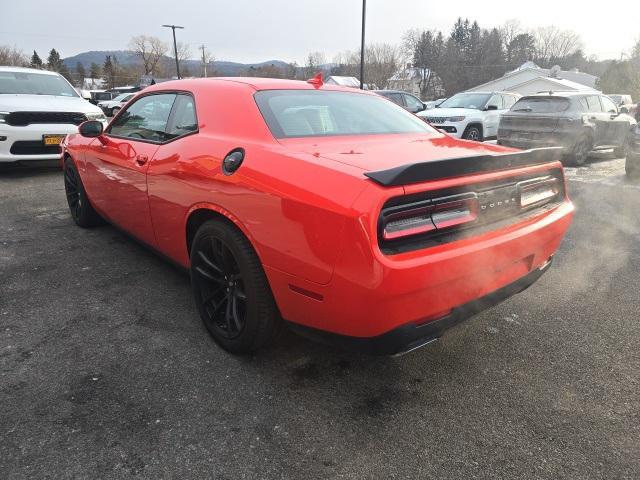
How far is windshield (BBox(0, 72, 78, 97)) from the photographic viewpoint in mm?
7630

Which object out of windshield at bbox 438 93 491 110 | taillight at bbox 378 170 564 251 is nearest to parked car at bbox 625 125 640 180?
windshield at bbox 438 93 491 110

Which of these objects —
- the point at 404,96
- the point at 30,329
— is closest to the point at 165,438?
the point at 30,329

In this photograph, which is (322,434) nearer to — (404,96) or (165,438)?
(165,438)

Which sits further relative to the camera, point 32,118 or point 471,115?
point 471,115

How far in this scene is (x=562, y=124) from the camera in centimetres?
919

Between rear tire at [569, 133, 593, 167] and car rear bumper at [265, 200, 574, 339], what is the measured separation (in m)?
8.40

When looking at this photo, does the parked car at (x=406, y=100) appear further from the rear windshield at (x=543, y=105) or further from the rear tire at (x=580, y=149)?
the rear tire at (x=580, y=149)

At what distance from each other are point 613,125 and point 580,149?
1.66m

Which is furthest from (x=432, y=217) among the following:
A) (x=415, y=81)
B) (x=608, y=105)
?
(x=415, y=81)

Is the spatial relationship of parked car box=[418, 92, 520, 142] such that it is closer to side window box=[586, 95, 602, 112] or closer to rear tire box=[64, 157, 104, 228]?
side window box=[586, 95, 602, 112]

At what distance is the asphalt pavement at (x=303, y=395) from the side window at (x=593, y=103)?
8056 millimetres

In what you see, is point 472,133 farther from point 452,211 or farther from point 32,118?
point 452,211

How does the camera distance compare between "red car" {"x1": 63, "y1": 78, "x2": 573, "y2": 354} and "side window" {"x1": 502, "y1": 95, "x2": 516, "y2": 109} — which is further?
"side window" {"x1": 502, "y1": 95, "x2": 516, "y2": 109}

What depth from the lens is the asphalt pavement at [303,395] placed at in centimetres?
181
